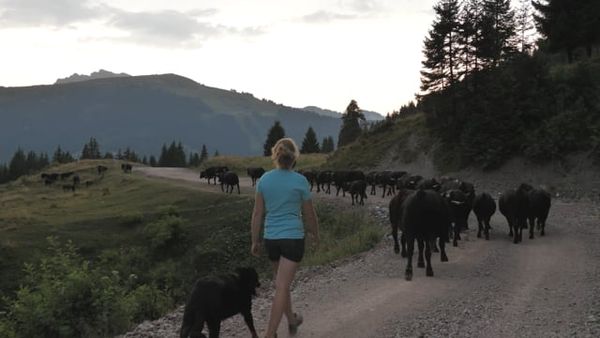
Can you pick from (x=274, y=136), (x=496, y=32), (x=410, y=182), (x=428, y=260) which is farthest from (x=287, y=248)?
(x=274, y=136)

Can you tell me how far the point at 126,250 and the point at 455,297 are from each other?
79.3ft

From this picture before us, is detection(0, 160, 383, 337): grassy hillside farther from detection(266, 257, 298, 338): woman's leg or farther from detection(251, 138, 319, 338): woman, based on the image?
detection(251, 138, 319, 338): woman

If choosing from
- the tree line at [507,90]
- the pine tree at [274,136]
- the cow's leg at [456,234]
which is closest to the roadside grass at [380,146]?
the tree line at [507,90]

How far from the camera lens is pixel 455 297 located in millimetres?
10070

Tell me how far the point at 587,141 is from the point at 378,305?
2854 centimetres

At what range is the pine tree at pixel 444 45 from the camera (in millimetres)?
46453

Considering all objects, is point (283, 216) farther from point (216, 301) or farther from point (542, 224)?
point (542, 224)

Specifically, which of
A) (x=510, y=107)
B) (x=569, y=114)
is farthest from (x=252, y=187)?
(x=569, y=114)

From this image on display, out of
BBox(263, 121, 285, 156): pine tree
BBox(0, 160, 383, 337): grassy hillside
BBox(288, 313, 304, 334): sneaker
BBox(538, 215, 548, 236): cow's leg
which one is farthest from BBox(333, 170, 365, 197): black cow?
BBox(263, 121, 285, 156): pine tree

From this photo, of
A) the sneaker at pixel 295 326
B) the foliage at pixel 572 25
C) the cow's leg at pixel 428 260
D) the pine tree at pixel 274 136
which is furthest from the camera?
the pine tree at pixel 274 136

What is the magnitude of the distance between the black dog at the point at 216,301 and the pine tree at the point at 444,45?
40921mm

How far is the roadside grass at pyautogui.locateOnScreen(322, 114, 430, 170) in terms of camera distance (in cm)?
5134

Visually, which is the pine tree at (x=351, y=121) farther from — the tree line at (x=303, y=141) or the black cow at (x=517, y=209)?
the black cow at (x=517, y=209)

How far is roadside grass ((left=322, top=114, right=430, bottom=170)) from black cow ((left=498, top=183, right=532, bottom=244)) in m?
30.9
